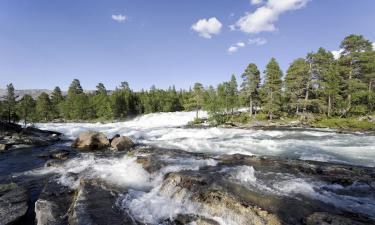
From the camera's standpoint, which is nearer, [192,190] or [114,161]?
[192,190]

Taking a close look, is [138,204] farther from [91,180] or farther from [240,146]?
[240,146]

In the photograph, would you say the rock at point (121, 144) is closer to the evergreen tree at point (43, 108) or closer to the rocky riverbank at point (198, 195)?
the rocky riverbank at point (198, 195)

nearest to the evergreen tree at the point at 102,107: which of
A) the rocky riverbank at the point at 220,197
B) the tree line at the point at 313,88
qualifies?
the tree line at the point at 313,88

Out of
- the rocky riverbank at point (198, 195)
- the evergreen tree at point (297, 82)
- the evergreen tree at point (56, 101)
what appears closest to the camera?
the rocky riverbank at point (198, 195)

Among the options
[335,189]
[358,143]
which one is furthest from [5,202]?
[358,143]

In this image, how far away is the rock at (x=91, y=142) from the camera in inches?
936

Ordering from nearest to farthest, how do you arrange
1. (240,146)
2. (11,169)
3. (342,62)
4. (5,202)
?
1. (5,202)
2. (11,169)
3. (240,146)
4. (342,62)

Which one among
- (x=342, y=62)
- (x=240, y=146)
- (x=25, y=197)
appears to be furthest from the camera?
(x=342, y=62)

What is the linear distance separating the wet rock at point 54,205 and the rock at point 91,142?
12.0 meters

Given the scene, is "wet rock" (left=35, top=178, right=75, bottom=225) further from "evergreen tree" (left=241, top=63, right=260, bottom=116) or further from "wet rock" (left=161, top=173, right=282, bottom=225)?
"evergreen tree" (left=241, top=63, right=260, bottom=116)

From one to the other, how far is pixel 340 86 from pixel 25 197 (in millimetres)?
49773

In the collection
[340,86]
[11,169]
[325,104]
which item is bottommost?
→ [11,169]

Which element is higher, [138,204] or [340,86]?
[340,86]

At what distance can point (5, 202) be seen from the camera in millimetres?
9344
